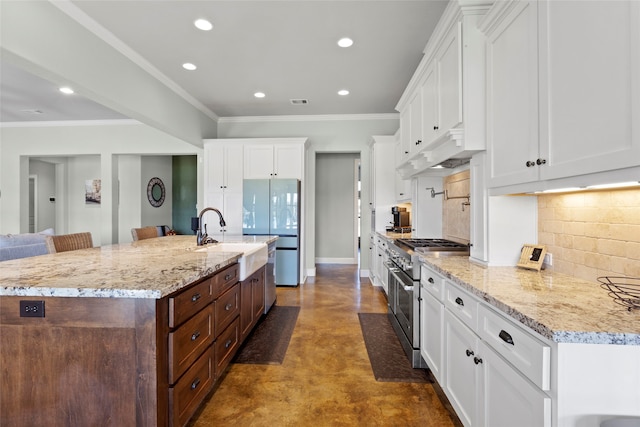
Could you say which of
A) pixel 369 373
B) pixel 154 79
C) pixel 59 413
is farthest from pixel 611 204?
pixel 154 79

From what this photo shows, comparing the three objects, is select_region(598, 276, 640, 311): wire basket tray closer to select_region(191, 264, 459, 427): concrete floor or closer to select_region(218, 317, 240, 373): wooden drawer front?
select_region(191, 264, 459, 427): concrete floor

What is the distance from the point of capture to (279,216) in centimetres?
468

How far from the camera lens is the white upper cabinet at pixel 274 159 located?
16.2 feet

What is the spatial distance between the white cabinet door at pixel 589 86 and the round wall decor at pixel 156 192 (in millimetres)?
7525

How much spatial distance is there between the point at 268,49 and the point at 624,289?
3390 millimetres

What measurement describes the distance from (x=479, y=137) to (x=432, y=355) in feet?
4.86

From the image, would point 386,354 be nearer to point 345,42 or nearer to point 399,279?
point 399,279

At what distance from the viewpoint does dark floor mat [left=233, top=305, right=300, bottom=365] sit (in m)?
2.48

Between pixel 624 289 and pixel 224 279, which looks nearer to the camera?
pixel 624 289

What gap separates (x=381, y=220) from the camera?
473cm

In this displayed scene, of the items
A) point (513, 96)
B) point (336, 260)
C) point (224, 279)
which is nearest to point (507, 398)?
point (513, 96)

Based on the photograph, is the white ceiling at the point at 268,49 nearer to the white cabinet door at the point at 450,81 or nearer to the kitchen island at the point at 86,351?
the white cabinet door at the point at 450,81

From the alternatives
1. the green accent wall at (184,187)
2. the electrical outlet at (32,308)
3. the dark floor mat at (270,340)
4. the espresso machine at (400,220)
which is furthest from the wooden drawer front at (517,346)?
the green accent wall at (184,187)

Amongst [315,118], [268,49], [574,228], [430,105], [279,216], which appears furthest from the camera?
[315,118]
